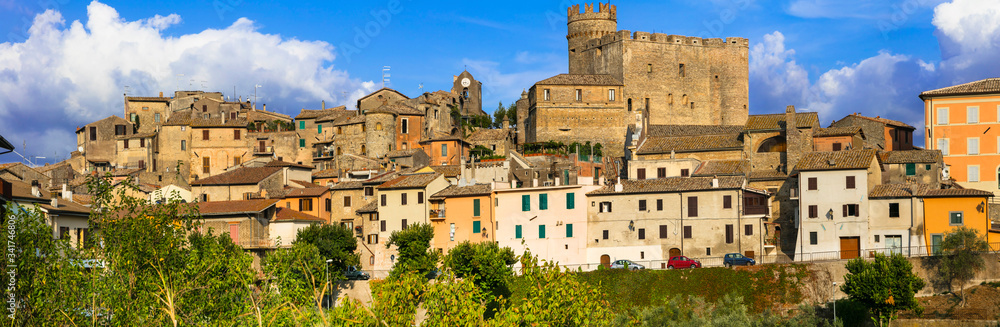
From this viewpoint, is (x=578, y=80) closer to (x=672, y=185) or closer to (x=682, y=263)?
(x=672, y=185)

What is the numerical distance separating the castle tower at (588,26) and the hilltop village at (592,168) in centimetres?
17

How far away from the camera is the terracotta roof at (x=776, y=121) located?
6869 centimetres

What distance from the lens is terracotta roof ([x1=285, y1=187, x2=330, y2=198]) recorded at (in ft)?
224

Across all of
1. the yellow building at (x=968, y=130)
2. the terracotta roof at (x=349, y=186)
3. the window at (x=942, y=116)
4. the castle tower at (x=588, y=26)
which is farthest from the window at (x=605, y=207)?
the castle tower at (x=588, y=26)

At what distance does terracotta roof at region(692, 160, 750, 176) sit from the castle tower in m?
33.5

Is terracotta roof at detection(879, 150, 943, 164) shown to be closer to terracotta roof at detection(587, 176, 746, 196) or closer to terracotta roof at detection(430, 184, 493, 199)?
terracotta roof at detection(587, 176, 746, 196)

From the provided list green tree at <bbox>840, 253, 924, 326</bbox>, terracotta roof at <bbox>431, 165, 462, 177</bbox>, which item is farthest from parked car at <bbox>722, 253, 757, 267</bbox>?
terracotta roof at <bbox>431, 165, 462, 177</bbox>

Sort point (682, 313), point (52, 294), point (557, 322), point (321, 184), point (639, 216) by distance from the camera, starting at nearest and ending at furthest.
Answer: point (52, 294)
point (557, 322)
point (682, 313)
point (639, 216)
point (321, 184)

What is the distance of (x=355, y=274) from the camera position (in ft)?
198

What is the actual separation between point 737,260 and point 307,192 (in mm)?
29813

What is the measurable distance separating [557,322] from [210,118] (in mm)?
69618

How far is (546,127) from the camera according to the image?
88.5 metres

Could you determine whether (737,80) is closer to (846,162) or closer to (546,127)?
(546,127)

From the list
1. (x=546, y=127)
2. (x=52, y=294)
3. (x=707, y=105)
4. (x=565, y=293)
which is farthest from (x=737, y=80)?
(x=52, y=294)
